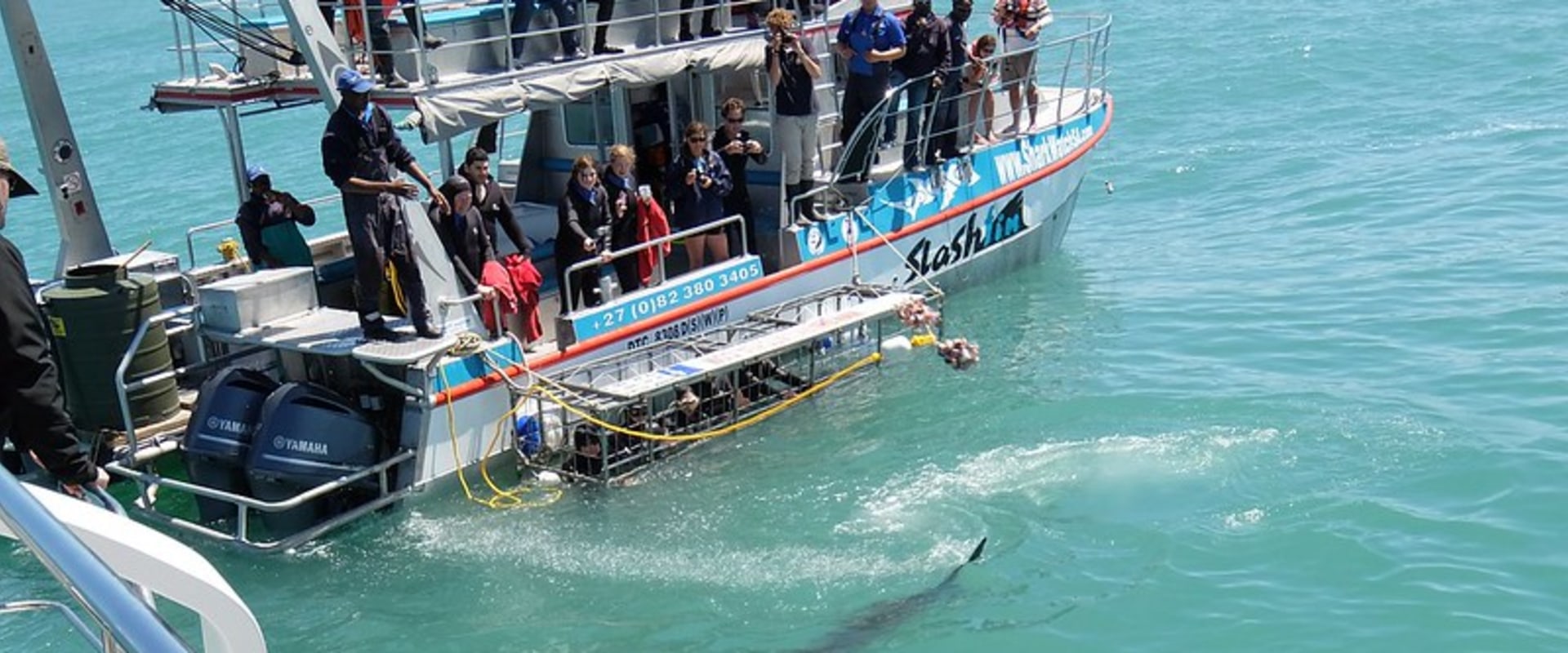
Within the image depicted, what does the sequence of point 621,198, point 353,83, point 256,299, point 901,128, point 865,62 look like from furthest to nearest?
point 901,128
point 865,62
point 621,198
point 256,299
point 353,83

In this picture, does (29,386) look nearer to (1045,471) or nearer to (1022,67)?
(1045,471)

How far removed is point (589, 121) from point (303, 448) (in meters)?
4.89

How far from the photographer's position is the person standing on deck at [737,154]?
1272cm

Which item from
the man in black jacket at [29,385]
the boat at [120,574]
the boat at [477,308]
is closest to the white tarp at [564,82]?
the boat at [477,308]

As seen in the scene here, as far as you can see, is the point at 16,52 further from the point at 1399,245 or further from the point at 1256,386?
the point at 1399,245

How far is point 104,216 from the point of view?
82.5 ft

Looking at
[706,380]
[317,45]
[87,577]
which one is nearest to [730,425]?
[706,380]

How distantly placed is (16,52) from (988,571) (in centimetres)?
768

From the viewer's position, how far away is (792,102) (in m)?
13.0

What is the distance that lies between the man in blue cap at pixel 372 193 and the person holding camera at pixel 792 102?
338 centimetres

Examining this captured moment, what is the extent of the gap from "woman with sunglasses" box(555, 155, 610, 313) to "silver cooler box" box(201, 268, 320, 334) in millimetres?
1858

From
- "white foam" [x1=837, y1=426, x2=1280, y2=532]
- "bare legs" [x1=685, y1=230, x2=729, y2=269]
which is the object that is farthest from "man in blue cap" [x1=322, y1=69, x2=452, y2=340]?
"white foam" [x1=837, y1=426, x2=1280, y2=532]

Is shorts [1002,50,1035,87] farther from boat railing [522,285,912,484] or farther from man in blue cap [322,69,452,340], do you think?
man in blue cap [322,69,452,340]

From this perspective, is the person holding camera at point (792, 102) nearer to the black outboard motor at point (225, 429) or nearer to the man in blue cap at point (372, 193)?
the man in blue cap at point (372, 193)
